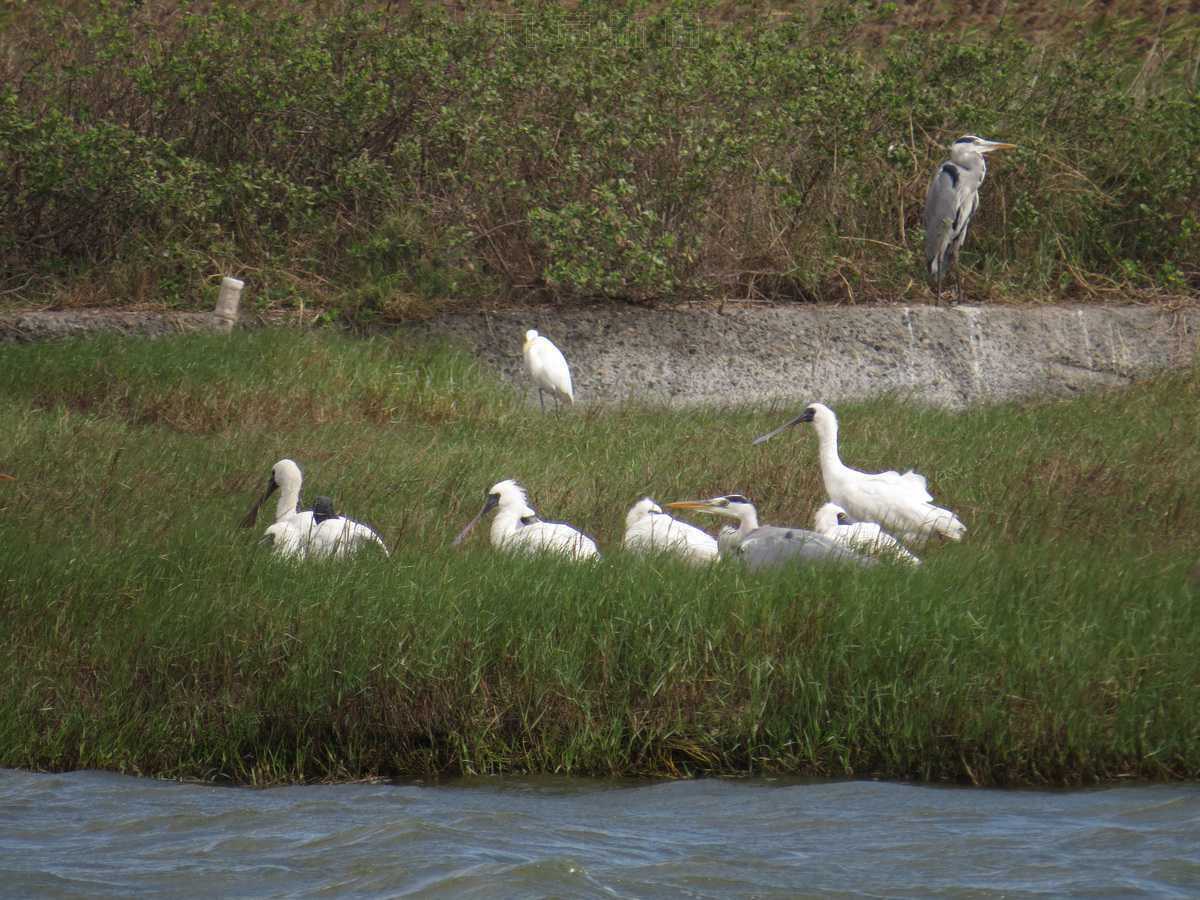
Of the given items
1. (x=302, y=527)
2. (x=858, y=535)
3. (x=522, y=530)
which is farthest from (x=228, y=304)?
(x=858, y=535)

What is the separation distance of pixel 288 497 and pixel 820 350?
225 inches

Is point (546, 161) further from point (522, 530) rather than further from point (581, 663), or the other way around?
point (581, 663)

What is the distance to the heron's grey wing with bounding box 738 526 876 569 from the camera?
6309 mm

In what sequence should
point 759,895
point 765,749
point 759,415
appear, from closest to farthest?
point 759,895 < point 765,749 < point 759,415

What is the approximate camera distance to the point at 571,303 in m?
12.8

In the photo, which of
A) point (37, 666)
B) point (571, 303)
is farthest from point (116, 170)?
point (37, 666)

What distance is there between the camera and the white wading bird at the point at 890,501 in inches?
298

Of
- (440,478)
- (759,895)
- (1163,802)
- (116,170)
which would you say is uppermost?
(116,170)

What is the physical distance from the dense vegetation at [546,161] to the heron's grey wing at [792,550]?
227 inches

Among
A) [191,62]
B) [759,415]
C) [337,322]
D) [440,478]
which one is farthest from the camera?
[191,62]

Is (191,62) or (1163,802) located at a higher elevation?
(191,62)

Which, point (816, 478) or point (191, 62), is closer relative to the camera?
point (816, 478)

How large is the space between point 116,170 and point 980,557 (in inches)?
342

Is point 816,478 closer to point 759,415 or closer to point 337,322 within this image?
point 759,415
